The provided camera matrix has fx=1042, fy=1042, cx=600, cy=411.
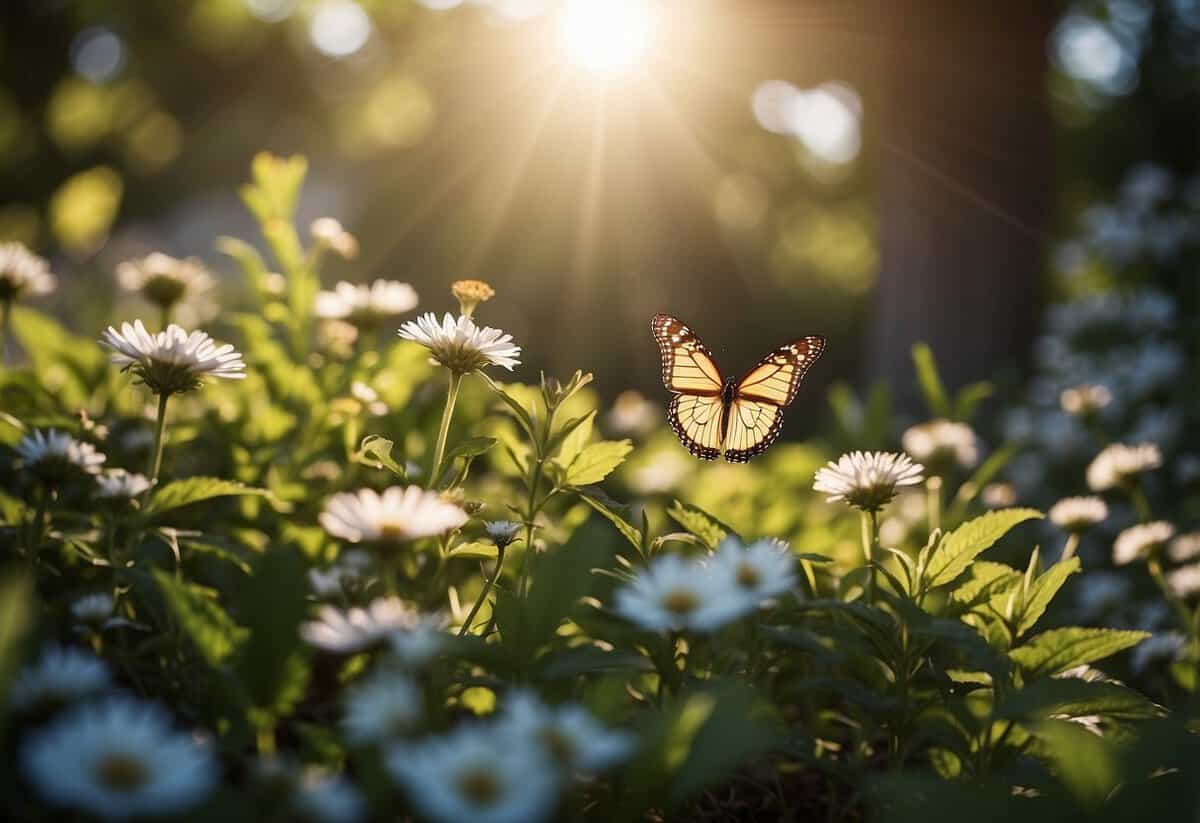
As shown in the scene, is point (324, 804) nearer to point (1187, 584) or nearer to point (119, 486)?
point (119, 486)

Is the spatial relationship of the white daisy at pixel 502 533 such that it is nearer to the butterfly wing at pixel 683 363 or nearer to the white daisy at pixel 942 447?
the butterfly wing at pixel 683 363

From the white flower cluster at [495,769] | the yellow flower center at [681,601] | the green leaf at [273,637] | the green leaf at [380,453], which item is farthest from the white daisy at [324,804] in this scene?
the green leaf at [380,453]

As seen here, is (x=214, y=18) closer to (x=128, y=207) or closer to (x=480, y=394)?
(x=480, y=394)

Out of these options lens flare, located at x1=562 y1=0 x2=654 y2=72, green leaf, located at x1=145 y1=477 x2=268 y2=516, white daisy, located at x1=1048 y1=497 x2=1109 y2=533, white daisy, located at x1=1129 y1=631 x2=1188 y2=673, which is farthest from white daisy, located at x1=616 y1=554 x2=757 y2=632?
lens flare, located at x1=562 y1=0 x2=654 y2=72

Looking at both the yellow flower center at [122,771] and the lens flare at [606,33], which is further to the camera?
the lens flare at [606,33]

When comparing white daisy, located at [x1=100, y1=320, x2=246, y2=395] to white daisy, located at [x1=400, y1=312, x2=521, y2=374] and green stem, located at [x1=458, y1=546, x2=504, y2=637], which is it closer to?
white daisy, located at [x1=400, y1=312, x2=521, y2=374]

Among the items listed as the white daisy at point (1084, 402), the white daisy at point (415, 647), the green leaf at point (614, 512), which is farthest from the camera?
the white daisy at point (1084, 402)
